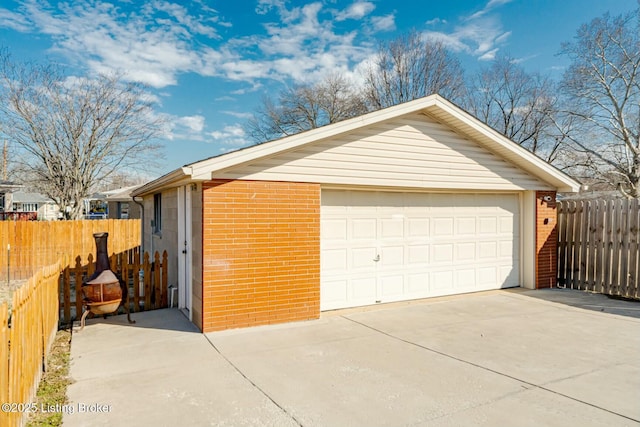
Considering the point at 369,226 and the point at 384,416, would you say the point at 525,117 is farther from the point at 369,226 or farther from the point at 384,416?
the point at 384,416

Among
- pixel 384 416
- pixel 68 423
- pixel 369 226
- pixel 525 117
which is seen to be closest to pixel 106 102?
pixel 369 226

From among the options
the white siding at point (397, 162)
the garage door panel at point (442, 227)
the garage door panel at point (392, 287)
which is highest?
the white siding at point (397, 162)

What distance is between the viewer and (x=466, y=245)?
8.87 meters

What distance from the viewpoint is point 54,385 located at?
4.27 metres

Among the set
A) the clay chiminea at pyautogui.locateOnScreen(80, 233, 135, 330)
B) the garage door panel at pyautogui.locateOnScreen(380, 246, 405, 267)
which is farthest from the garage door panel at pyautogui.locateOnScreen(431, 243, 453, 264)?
the clay chiminea at pyautogui.locateOnScreen(80, 233, 135, 330)

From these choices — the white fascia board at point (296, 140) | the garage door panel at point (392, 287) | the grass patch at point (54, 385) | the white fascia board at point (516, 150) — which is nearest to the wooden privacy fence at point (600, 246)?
Result: the white fascia board at point (516, 150)

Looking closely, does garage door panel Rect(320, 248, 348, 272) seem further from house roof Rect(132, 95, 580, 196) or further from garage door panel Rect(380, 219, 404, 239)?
house roof Rect(132, 95, 580, 196)

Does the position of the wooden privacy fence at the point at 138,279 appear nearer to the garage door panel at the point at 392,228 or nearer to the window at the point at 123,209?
the garage door panel at the point at 392,228

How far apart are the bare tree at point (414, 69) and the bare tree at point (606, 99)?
22.2ft

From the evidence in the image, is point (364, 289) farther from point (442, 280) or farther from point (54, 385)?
point (54, 385)

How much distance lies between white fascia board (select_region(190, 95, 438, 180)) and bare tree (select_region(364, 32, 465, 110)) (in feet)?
69.4

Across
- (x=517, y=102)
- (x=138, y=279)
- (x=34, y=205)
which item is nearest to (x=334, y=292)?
(x=138, y=279)

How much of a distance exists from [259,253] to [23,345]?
11.1 ft

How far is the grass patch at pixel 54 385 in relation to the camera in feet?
11.7
